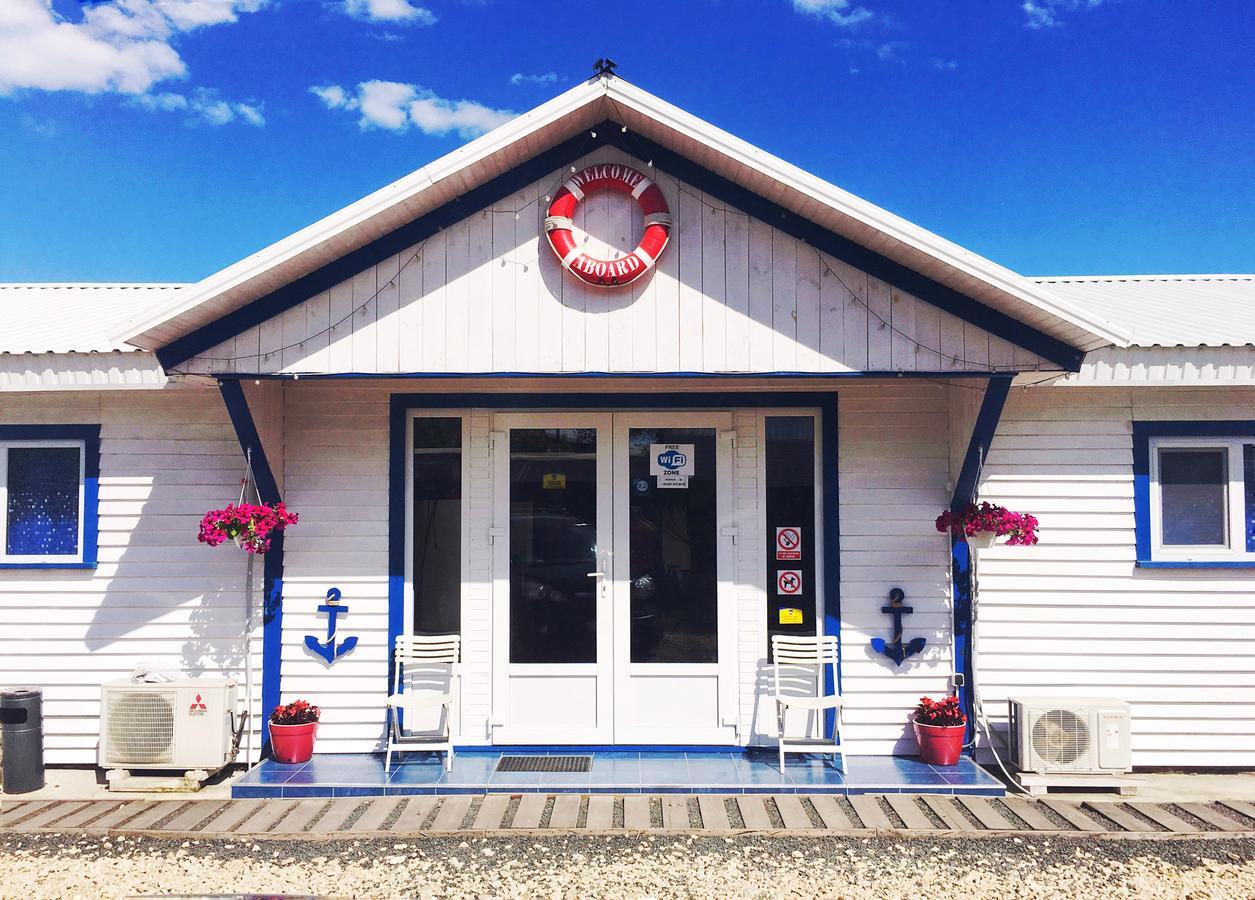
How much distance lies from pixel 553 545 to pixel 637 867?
2377 mm

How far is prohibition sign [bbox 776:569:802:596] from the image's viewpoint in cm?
627

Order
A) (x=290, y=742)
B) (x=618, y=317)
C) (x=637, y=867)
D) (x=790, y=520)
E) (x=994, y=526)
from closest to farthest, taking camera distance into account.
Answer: (x=637, y=867), (x=618, y=317), (x=994, y=526), (x=290, y=742), (x=790, y=520)

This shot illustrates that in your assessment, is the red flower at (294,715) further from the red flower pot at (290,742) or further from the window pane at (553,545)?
the window pane at (553,545)

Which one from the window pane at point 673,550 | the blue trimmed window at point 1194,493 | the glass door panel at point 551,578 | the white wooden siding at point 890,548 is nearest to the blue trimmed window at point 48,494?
the glass door panel at point 551,578

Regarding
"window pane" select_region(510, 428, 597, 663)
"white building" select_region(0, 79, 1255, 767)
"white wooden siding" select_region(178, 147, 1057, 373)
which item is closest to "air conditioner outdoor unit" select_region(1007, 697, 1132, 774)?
"white building" select_region(0, 79, 1255, 767)

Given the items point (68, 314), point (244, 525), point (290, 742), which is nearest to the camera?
point (244, 525)

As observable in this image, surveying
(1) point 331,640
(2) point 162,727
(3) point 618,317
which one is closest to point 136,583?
(2) point 162,727

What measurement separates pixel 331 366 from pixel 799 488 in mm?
3219

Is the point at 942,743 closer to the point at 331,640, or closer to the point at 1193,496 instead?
the point at 1193,496

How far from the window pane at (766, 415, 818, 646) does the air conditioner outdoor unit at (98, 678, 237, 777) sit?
3.76m

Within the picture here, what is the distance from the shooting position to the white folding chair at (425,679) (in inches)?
241

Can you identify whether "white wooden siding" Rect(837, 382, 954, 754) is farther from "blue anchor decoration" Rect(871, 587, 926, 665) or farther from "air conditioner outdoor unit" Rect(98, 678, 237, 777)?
"air conditioner outdoor unit" Rect(98, 678, 237, 777)

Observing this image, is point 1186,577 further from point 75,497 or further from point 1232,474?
point 75,497

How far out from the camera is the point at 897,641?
6094 mm
